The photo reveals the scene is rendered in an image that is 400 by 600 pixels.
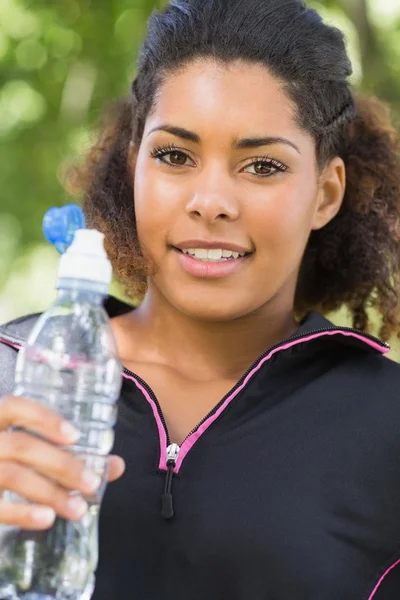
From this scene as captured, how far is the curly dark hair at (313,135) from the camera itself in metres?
2.79

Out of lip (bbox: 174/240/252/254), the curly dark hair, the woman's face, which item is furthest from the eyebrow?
lip (bbox: 174/240/252/254)

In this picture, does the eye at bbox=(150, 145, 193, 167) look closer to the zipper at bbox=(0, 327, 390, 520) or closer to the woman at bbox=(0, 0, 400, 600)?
the woman at bbox=(0, 0, 400, 600)

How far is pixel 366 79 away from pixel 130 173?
2559 mm

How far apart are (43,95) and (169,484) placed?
4.91 m

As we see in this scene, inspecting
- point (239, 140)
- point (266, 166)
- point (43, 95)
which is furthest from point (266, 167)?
point (43, 95)

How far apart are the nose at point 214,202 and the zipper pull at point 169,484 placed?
1.64 feet

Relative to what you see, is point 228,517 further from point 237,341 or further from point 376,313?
point 376,313

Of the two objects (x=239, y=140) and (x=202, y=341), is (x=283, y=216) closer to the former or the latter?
(x=239, y=140)

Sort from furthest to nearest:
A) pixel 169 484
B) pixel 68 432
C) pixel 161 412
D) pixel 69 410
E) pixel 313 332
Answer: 1. pixel 313 332
2. pixel 161 412
3. pixel 169 484
4. pixel 69 410
5. pixel 68 432

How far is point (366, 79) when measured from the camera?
17.8 ft

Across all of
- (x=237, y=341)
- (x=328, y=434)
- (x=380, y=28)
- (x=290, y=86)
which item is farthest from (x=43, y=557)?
(x=380, y=28)

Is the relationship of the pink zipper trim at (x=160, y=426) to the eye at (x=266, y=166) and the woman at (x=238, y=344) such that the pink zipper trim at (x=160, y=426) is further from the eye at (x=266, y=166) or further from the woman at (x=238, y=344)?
the eye at (x=266, y=166)

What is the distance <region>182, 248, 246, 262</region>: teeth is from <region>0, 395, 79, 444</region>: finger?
846 mm

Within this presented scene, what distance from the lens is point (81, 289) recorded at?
1948mm
